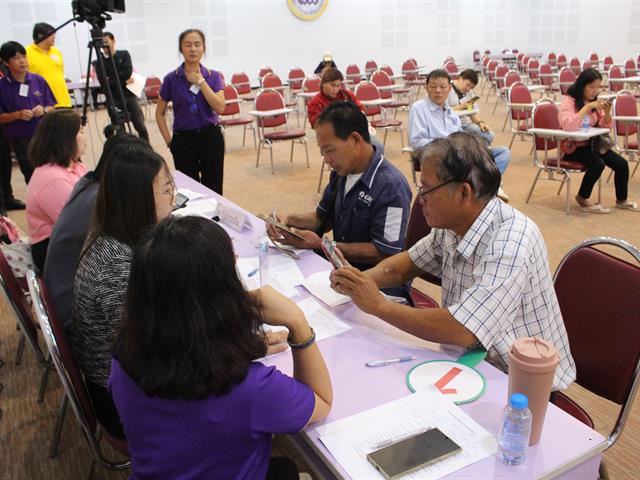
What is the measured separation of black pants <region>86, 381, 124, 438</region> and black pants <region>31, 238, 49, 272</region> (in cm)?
109

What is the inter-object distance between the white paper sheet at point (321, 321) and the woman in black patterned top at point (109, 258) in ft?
1.75

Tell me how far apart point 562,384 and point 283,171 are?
17.3 feet

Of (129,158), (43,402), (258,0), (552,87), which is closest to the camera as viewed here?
(129,158)

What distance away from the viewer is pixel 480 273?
1.40 metres

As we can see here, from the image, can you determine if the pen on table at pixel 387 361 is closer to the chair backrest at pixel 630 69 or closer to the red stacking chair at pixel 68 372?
the red stacking chair at pixel 68 372

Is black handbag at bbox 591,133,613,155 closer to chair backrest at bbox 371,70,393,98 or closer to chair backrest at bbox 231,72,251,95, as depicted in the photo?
chair backrest at bbox 371,70,393,98

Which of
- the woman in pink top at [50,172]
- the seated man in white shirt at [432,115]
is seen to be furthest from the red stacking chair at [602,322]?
the seated man in white shirt at [432,115]

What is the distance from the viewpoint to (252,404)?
0.97 m

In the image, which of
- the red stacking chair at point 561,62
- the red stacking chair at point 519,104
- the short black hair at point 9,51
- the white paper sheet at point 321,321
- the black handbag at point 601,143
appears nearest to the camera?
the white paper sheet at point 321,321

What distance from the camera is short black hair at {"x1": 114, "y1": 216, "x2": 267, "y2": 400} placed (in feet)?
3.06

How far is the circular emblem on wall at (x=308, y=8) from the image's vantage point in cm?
1309

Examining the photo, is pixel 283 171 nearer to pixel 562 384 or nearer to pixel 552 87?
pixel 562 384

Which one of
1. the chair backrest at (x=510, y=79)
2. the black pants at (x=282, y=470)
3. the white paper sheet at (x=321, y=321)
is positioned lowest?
the black pants at (x=282, y=470)

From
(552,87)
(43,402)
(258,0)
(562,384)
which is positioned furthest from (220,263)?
(258,0)
